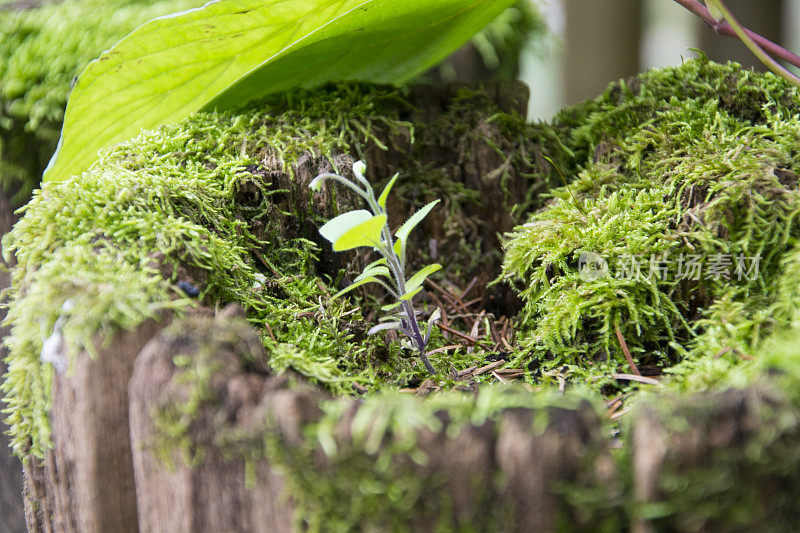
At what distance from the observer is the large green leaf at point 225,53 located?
3.60 feet

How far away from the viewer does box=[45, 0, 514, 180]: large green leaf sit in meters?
1.10

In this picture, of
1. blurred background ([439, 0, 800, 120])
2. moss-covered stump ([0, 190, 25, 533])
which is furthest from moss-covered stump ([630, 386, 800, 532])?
moss-covered stump ([0, 190, 25, 533])

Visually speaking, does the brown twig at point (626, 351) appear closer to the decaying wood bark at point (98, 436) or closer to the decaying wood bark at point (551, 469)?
the decaying wood bark at point (551, 469)

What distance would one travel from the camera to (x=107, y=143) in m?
1.21

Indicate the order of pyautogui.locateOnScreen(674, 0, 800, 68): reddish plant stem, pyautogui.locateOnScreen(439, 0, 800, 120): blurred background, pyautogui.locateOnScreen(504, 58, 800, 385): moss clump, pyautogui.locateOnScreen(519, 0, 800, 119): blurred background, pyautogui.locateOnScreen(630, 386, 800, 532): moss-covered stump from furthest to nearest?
pyautogui.locateOnScreen(519, 0, 800, 119): blurred background
pyautogui.locateOnScreen(439, 0, 800, 120): blurred background
pyautogui.locateOnScreen(674, 0, 800, 68): reddish plant stem
pyautogui.locateOnScreen(504, 58, 800, 385): moss clump
pyautogui.locateOnScreen(630, 386, 800, 532): moss-covered stump

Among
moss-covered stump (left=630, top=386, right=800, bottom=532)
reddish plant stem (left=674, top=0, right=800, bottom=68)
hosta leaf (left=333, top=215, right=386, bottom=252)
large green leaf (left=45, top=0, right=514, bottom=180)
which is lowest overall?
moss-covered stump (left=630, top=386, right=800, bottom=532)

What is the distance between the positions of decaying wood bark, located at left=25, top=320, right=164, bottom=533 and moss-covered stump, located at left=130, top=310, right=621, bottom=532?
0.08 meters

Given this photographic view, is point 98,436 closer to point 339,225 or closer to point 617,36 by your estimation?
point 339,225

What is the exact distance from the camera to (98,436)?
73cm

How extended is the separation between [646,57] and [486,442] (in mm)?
3047

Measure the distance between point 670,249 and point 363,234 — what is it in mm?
533

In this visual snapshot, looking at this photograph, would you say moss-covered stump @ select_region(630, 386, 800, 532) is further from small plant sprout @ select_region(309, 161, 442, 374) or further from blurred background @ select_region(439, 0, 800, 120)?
blurred background @ select_region(439, 0, 800, 120)

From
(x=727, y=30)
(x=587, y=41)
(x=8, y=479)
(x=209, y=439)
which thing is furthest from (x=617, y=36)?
(x=8, y=479)

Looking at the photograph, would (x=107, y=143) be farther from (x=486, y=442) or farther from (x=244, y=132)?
(x=486, y=442)
